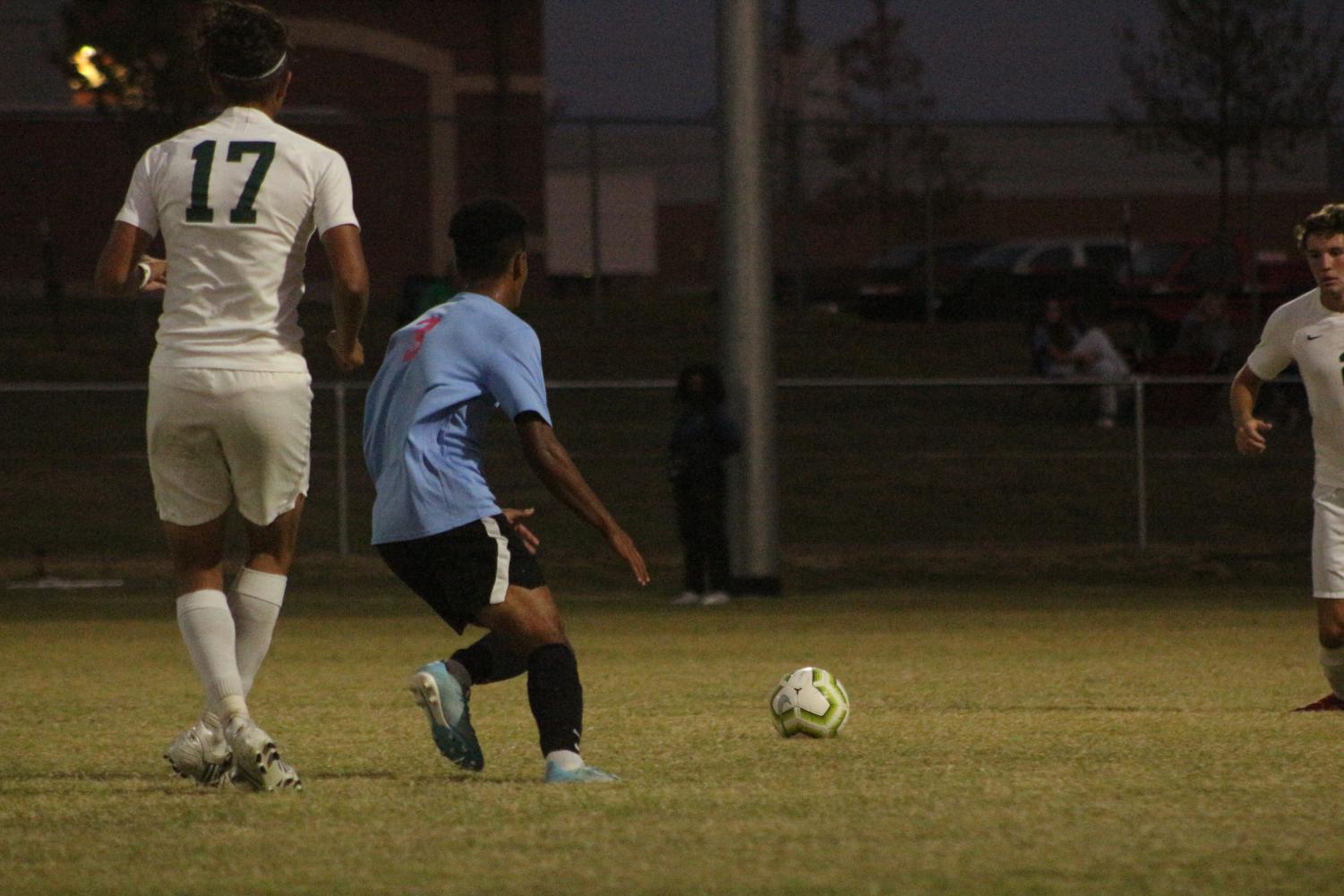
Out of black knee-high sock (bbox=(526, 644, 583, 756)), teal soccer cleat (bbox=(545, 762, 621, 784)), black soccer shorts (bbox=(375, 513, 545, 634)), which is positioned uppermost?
black soccer shorts (bbox=(375, 513, 545, 634))

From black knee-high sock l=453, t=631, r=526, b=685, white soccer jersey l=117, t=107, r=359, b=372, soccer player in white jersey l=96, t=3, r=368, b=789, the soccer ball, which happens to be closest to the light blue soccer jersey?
soccer player in white jersey l=96, t=3, r=368, b=789

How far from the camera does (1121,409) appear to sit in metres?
22.8

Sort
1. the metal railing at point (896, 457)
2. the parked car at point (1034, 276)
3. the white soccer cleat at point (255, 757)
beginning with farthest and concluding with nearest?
1. the parked car at point (1034, 276)
2. the metal railing at point (896, 457)
3. the white soccer cleat at point (255, 757)

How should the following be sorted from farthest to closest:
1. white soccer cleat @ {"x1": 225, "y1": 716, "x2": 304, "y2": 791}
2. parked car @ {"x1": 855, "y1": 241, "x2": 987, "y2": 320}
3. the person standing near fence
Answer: parked car @ {"x1": 855, "y1": 241, "x2": 987, "y2": 320} < the person standing near fence < white soccer cleat @ {"x1": 225, "y1": 716, "x2": 304, "y2": 791}

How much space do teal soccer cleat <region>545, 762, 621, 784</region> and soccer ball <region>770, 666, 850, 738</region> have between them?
141 centimetres

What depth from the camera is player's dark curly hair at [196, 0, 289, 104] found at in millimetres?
5953

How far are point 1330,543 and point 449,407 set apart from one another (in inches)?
153

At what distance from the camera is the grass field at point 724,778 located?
4773 mm

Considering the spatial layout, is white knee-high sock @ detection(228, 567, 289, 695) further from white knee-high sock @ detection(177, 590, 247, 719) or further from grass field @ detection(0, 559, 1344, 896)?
grass field @ detection(0, 559, 1344, 896)

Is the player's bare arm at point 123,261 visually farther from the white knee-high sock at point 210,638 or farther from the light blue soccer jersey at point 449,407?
the white knee-high sock at point 210,638

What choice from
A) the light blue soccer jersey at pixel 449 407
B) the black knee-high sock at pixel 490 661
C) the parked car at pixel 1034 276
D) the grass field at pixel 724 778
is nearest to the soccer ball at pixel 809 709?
the grass field at pixel 724 778

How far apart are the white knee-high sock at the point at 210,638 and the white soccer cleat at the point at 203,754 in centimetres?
9

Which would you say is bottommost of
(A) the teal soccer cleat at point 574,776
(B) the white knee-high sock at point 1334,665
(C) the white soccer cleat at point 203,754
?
(B) the white knee-high sock at point 1334,665

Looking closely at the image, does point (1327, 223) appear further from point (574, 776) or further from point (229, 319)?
point (229, 319)
